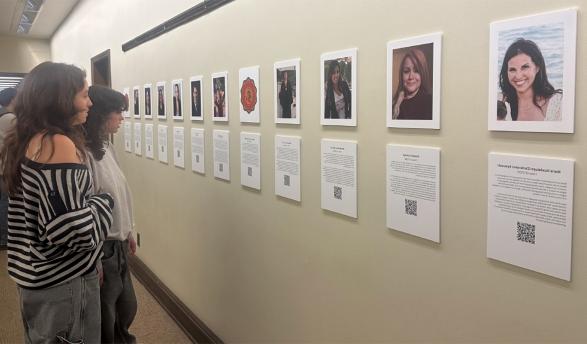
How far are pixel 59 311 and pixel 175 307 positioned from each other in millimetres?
1972

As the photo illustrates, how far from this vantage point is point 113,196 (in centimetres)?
227

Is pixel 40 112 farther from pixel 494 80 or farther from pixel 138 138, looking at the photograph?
pixel 138 138

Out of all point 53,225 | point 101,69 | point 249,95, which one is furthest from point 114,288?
point 101,69

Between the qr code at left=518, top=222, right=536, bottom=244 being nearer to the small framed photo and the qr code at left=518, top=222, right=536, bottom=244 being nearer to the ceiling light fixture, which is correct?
the small framed photo

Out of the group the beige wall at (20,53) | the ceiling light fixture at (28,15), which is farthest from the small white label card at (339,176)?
the beige wall at (20,53)

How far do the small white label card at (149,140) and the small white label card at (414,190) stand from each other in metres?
2.98

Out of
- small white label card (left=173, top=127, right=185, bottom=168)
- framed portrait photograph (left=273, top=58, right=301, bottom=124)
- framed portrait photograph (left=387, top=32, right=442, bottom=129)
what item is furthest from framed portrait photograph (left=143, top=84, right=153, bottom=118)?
framed portrait photograph (left=387, top=32, right=442, bottom=129)

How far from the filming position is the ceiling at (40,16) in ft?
20.9

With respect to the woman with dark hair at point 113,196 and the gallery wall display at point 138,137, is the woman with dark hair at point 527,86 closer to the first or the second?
the woman with dark hair at point 113,196

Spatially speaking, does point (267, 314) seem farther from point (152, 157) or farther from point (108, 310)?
point (152, 157)

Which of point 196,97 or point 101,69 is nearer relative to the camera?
point 196,97

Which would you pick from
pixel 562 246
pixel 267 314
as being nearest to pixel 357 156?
pixel 562 246

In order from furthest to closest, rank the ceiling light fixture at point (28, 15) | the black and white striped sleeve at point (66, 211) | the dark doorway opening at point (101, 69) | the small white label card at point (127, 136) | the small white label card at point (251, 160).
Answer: the ceiling light fixture at point (28, 15), the dark doorway opening at point (101, 69), the small white label card at point (127, 136), the small white label card at point (251, 160), the black and white striped sleeve at point (66, 211)

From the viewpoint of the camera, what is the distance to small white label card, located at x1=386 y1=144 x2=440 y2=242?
5.02 ft
